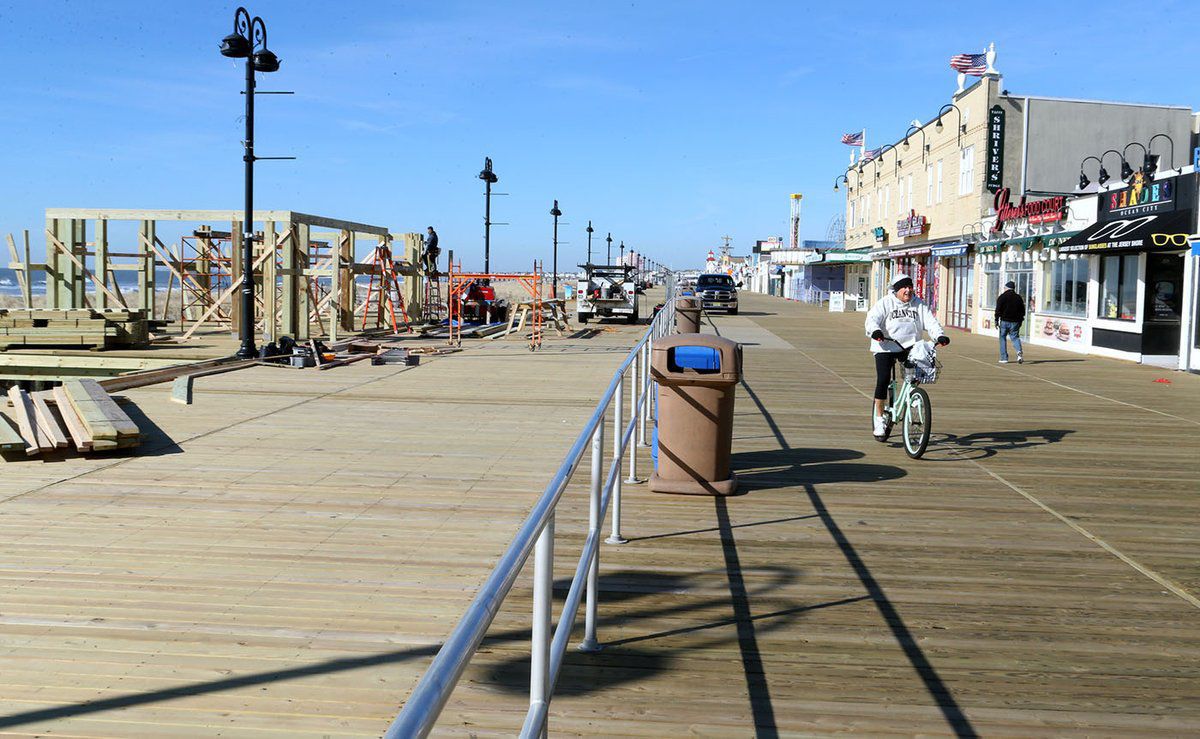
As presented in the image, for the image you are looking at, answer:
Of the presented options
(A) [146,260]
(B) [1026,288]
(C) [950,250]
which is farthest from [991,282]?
(A) [146,260]

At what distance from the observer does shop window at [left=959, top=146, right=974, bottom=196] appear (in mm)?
37594

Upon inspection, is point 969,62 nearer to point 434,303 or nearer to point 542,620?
point 434,303

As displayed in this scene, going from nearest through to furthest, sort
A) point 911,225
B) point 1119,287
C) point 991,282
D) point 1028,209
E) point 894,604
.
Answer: point 894,604
point 1119,287
point 1028,209
point 991,282
point 911,225

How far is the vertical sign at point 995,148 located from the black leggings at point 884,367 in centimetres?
A: 2667

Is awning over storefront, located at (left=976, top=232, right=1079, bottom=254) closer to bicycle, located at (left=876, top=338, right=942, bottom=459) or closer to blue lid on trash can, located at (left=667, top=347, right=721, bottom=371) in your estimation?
bicycle, located at (left=876, top=338, right=942, bottom=459)

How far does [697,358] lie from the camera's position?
27.9 feet

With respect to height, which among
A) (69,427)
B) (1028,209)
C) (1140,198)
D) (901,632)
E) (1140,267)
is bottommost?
(901,632)

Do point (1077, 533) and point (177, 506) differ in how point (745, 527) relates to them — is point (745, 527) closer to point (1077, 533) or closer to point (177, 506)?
point (1077, 533)

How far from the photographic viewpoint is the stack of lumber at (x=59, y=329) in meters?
22.2

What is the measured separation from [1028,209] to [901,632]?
28.4 meters

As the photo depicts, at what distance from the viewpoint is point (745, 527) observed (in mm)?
7641


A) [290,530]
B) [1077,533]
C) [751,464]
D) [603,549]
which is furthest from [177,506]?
[1077,533]

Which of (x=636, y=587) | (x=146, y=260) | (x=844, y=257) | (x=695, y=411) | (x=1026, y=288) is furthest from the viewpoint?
(x=844, y=257)

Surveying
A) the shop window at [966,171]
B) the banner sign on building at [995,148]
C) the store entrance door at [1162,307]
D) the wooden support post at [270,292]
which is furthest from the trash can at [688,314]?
the shop window at [966,171]
